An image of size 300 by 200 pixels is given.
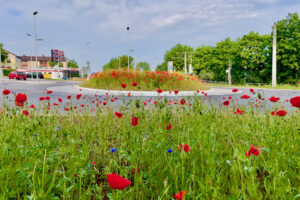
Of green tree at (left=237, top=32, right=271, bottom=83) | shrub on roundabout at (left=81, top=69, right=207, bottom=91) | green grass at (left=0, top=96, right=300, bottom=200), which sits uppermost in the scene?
green tree at (left=237, top=32, right=271, bottom=83)

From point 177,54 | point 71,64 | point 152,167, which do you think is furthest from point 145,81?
point 71,64

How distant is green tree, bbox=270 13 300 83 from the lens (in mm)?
39000

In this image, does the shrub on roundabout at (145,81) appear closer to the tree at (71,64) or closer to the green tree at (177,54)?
the green tree at (177,54)

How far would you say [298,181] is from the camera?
2.27m

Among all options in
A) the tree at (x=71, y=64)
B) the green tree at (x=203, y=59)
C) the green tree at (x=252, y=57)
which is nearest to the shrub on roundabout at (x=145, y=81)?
the green tree at (x=252, y=57)

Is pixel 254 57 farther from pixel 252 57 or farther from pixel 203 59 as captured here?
pixel 203 59

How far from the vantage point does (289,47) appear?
38938 mm

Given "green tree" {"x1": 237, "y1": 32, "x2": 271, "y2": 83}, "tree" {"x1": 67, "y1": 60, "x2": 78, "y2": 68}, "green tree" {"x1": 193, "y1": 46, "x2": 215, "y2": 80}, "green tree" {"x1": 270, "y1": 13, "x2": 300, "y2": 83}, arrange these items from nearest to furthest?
"green tree" {"x1": 270, "y1": 13, "x2": 300, "y2": 83} → "green tree" {"x1": 237, "y1": 32, "x2": 271, "y2": 83} → "green tree" {"x1": 193, "y1": 46, "x2": 215, "y2": 80} → "tree" {"x1": 67, "y1": 60, "x2": 78, "y2": 68}

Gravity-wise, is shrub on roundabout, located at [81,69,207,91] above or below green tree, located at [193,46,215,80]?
below

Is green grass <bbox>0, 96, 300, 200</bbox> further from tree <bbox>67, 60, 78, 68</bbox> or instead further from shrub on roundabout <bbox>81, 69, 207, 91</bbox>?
tree <bbox>67, 60, 78, 68</bbox>

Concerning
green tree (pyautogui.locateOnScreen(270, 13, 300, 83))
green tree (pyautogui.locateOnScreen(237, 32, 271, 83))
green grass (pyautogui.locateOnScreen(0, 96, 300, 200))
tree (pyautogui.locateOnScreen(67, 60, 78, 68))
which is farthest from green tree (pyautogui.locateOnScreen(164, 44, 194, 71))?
green grass (pyautogui.locateOnScreen(0, 96, 300, 200))

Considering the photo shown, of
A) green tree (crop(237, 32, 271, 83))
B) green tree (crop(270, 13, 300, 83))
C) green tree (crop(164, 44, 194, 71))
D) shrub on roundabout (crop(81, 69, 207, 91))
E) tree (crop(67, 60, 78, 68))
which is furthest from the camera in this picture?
tree (crop(67, 60, 78, 68))

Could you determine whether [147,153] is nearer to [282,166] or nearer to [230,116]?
[282,166]

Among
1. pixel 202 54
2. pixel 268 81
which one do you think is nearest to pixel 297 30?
pixel 268 81
